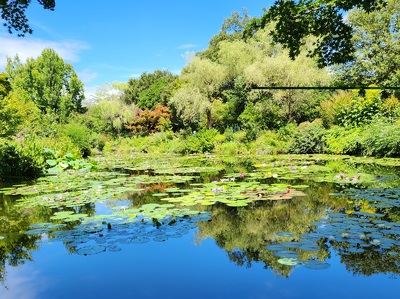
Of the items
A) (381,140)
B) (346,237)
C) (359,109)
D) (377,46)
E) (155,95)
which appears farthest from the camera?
(155,95)

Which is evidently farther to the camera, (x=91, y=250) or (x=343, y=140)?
(x=343, y=140)

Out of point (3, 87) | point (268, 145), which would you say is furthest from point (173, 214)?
point (3, 87)

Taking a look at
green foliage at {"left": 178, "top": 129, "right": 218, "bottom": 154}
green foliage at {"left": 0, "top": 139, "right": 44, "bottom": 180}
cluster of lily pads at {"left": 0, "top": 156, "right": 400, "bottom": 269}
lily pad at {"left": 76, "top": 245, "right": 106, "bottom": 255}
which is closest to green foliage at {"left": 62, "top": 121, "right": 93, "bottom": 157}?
green foliage at {"left": 178, "top": 129, "right": 218, "bottom": 154}

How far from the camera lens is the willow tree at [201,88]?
21094 mm

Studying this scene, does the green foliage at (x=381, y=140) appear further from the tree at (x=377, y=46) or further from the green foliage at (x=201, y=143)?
the tree at (x=377, y=46)

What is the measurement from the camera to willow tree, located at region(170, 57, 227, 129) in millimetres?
21094

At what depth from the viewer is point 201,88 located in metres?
21.6

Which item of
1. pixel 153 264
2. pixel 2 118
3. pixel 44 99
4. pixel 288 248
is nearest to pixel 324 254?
pixel 288 248

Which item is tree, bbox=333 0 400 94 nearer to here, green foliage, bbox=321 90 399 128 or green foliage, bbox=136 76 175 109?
green foliage, bbox=321 90 399 128

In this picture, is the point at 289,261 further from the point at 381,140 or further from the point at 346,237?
the point at 381,140

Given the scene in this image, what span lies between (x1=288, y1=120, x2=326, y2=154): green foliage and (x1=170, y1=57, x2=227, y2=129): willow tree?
7.27m

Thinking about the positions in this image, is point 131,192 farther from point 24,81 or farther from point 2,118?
point 24,81

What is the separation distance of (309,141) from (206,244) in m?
13.1

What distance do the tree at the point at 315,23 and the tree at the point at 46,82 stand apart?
32.0 metres
